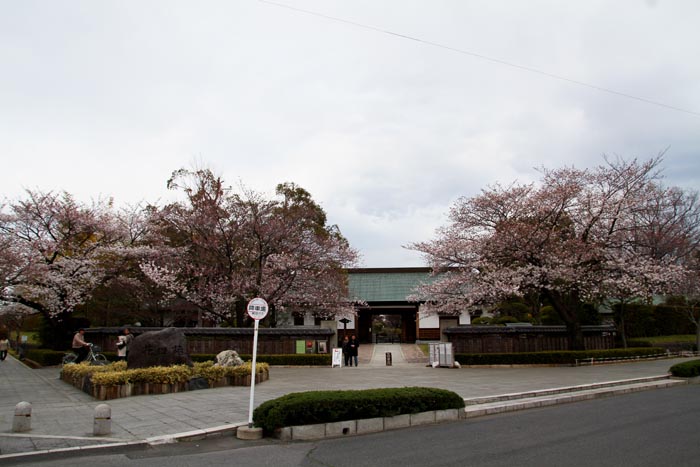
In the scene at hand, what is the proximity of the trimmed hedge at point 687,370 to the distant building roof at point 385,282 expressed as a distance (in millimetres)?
22092

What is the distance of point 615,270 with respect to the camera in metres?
21.6

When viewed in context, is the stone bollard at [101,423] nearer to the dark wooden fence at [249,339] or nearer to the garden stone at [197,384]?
the garden stone at [197,384]

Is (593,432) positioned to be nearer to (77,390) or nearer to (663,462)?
(663,462)

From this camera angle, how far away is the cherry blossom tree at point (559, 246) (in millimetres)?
21266

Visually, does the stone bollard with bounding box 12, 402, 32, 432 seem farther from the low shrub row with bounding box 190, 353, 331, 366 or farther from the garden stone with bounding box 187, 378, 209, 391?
the low shrub row with bounding box 190, 353, 331, 366

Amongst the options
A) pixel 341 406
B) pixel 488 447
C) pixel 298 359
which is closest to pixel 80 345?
pixel 298 359

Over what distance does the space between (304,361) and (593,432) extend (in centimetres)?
1561

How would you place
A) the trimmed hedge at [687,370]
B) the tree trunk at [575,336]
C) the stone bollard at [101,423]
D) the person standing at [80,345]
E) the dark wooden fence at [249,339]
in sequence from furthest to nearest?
the tree trunk at [575,336] < the dark wooden fence at [249,339] < the person standing at [80,345] < the trimmed hedge at [687,370] < the stone bollard at [101,423]

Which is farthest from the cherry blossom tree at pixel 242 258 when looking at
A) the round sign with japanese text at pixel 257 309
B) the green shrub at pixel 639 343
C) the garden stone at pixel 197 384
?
the green shrub at pixel 639 343

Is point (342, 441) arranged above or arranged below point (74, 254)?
below

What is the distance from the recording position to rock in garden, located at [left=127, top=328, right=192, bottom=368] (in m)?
14.2

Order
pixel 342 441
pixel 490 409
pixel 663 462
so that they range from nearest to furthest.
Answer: pixel 663 462
pixel 342 441
pixel 490 409

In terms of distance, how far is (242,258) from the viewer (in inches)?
1021

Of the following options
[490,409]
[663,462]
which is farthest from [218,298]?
[663,462]
